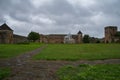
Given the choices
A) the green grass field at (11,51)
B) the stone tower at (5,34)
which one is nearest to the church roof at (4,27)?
the stone tower at (5,34)

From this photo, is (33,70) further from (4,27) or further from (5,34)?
(4,27)

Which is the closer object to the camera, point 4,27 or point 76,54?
point 76,54

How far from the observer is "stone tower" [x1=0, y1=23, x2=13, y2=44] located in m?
110

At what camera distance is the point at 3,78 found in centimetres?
805

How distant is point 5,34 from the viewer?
110750 mm

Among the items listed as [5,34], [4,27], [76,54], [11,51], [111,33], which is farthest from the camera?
[111,33]

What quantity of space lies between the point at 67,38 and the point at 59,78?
144024 mm

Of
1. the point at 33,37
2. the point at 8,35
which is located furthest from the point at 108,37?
the point at 8,35

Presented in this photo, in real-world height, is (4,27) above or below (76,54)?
above

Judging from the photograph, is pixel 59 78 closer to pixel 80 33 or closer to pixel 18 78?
pixel 18 78

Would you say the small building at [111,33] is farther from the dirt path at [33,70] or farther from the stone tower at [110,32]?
the dirt path at [33,70]

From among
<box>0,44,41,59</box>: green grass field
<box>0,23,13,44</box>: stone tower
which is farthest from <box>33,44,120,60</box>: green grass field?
<box>0,23,13,44</box>: stone tower

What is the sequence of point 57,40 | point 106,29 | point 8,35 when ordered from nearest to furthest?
point 8,35 < point 106,29 < point 57,40

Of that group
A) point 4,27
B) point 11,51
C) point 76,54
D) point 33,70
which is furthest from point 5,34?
point 33,70
